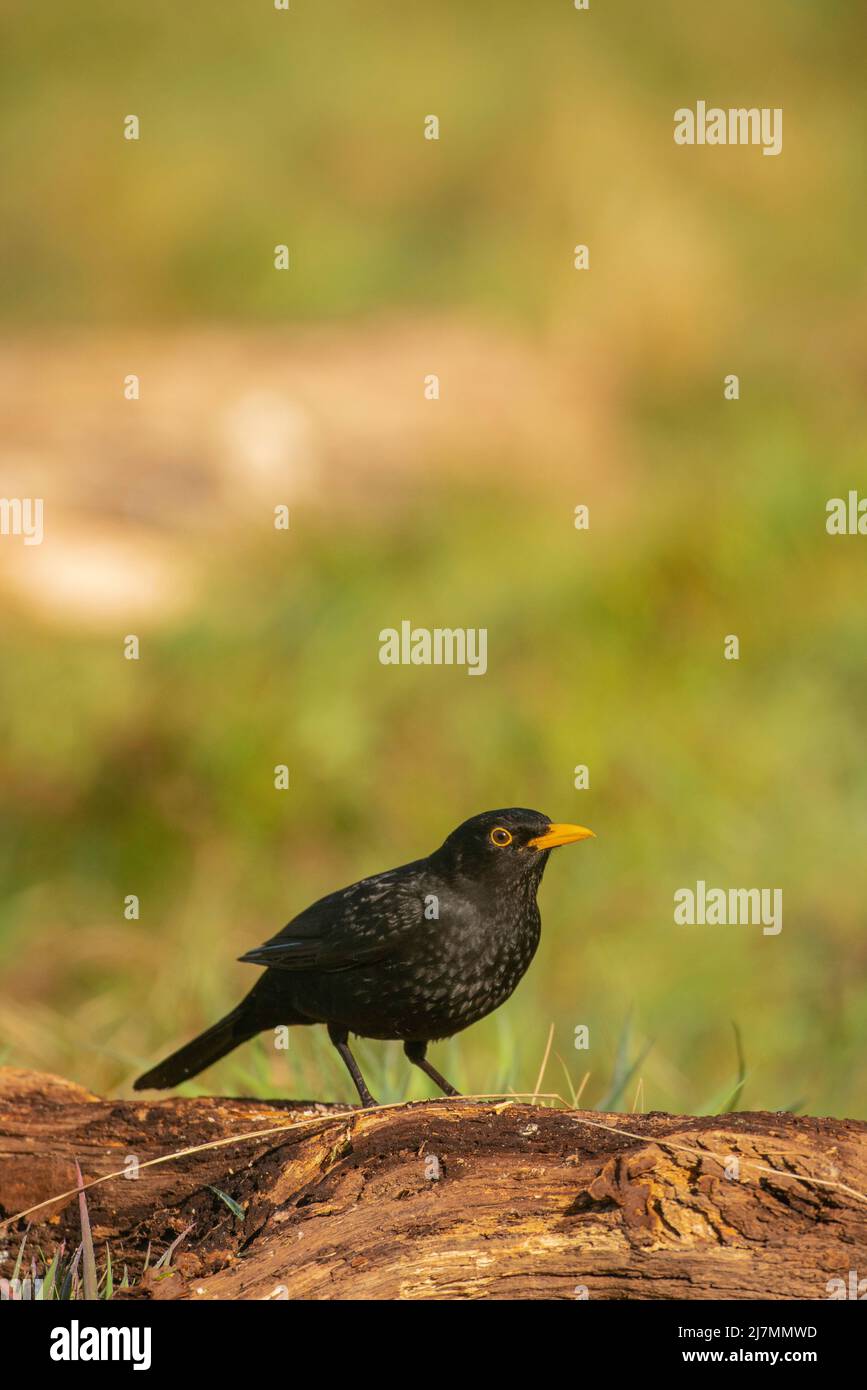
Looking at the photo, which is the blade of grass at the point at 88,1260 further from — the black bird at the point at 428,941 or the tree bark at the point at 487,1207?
the black bird at the point at 428,941

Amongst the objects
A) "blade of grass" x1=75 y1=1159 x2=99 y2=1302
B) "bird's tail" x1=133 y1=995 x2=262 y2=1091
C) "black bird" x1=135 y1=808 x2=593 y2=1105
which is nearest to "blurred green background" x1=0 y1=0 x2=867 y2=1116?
"bird's tail" x1=133 y1=995 x2=262 y2=1091

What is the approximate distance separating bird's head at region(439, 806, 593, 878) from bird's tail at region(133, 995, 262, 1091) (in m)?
0.87

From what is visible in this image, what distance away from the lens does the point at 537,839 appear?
4215 millimetres

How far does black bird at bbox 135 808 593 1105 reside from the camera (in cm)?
408

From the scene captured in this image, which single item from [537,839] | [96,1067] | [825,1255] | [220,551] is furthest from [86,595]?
[825,1255]

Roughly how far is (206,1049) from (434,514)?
9.28m

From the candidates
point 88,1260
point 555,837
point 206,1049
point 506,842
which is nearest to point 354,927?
point 506,842

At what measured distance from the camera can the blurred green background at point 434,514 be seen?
29.1 ft

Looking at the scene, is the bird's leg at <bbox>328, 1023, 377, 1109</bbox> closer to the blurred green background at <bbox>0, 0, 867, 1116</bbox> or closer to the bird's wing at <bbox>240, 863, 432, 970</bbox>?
the bird's wing at <bbox>240, 863, 432, 970</bbox>

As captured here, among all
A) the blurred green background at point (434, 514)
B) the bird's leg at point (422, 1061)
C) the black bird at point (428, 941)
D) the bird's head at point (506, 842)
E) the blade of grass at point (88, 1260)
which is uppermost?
the blurred green background at point (434, 514)

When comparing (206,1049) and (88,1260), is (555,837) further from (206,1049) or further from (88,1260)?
(88,1260)

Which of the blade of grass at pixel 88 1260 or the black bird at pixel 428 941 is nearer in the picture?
the blade of grass at pixel 88 1260

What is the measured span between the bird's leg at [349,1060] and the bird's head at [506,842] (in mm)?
595

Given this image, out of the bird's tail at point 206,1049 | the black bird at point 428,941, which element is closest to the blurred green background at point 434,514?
the bird's tail at point 206,1049
